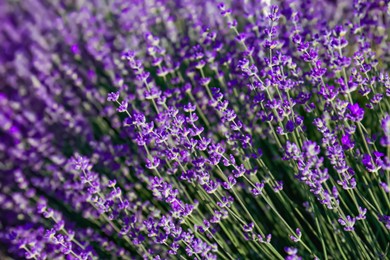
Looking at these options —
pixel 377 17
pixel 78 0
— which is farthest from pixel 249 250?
pixel 78 0

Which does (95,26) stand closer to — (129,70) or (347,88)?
(129,70)

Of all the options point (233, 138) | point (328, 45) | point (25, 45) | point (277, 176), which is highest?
point (25, 45)

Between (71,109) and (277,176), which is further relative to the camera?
(71,109)

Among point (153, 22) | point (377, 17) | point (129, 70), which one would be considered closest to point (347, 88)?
point (377, 17)

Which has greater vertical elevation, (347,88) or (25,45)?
(25,45)

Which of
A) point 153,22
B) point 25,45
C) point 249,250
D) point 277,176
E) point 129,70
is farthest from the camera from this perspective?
point 25,45

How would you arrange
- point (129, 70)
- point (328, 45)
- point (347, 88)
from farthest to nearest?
point (129, 70) → point (328, 45) → point (347, 88)
